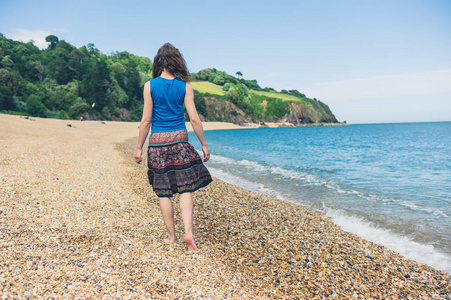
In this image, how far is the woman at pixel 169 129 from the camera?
363 cm

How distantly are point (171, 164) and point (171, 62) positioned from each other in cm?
145

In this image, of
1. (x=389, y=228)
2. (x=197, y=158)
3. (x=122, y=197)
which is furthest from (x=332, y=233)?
(x=122, y=197)

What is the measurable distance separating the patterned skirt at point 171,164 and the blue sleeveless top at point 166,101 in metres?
0.12

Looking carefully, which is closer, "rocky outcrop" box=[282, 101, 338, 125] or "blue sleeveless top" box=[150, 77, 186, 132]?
"blue sleeveless top" box=[150, 77, 186, 132]

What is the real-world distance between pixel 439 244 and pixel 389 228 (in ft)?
3.52

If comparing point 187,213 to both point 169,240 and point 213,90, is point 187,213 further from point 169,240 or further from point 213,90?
point 213,90

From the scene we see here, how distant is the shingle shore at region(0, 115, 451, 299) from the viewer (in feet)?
9.69

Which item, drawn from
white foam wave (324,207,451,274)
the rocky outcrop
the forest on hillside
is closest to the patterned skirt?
white foam wave (324,207,451,274)

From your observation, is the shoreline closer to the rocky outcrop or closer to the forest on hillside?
the rocky outcrop

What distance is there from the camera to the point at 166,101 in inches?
142

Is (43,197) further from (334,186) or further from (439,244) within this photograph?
(334,186)

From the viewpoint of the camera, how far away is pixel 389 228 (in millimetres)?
6559

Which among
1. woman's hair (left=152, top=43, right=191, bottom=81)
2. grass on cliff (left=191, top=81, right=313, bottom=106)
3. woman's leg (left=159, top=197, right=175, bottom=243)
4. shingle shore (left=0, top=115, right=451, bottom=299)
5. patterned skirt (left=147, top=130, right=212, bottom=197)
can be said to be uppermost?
grass on cliff (left=191, top=81, right=313, bottom=106)

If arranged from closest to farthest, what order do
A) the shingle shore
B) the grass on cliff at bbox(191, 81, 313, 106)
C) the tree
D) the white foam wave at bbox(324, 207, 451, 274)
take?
1. the shingle shore
2. the white foam wave at bbox(324, 207, 451, 274)
3. the tree
4. the grass on cliff at bbox(191, 81, 313, 106)
